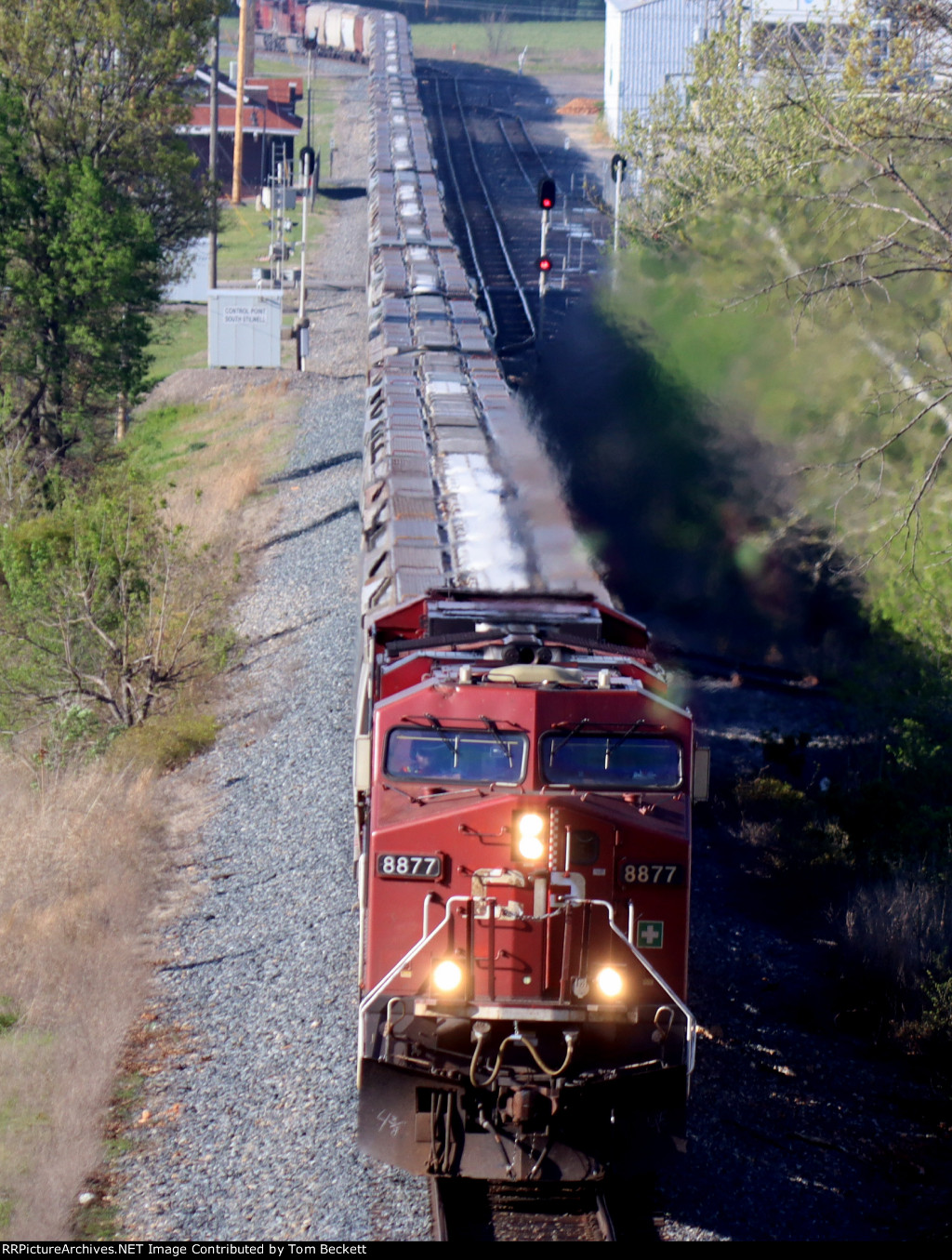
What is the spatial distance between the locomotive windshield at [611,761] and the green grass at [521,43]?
8072 centimetres

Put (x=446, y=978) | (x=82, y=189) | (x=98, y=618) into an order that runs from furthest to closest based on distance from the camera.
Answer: (x=82, y=189)
(x=98, y=618)
(x=446, y=978)

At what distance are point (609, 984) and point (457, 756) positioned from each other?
193 cm

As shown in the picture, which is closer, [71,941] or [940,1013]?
[940,1013]

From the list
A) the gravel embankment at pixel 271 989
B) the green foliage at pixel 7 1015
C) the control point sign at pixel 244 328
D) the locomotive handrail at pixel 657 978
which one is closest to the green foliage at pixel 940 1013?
the locomotive handrail at pixel 657 978

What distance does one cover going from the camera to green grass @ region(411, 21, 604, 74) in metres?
84.8

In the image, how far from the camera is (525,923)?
30.2 ft

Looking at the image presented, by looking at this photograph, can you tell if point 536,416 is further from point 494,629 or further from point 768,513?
point 494,629

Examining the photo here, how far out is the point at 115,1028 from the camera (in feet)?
38.4

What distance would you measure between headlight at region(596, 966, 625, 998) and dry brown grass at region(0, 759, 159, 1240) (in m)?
4.10

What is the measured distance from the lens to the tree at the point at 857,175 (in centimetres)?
1398

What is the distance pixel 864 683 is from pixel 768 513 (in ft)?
22.3

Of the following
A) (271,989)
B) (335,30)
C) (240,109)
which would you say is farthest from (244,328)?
(335,30)

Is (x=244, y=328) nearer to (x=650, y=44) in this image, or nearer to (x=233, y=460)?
(x=233, y=460)

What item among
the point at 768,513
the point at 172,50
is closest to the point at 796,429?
the point at 768,513
